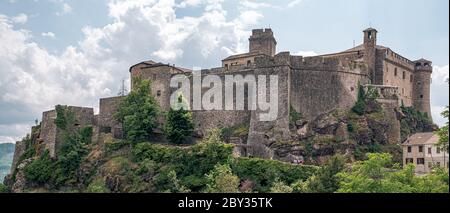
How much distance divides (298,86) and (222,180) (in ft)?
39.4

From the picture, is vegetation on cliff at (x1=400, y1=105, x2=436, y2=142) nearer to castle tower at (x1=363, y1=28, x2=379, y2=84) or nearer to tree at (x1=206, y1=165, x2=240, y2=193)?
castle tower at (x1=363, y1=28, x2=379, y2=84)

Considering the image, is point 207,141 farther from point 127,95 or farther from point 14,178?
point 14,178

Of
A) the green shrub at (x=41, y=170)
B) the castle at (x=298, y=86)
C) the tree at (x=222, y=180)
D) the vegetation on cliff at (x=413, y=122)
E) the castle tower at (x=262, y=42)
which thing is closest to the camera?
the tree at (x=222, y=180)

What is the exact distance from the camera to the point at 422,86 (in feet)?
164

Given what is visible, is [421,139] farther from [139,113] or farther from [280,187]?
[139,113]

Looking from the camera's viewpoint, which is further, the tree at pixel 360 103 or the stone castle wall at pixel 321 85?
the tree at pixel 360 103

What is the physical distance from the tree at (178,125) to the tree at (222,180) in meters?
6.17

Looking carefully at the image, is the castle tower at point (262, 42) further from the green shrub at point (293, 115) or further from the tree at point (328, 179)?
the tree at point (328, 179)

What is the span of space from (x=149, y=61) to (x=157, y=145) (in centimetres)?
1028

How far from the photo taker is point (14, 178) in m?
47.2

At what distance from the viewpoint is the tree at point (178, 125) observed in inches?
1673

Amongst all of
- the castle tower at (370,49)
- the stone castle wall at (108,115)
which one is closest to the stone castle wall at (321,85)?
the castle tower at (370,49)

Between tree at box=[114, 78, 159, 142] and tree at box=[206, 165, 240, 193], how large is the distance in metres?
8.32
